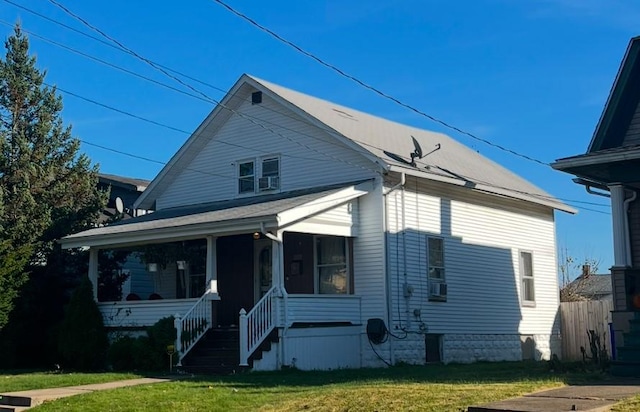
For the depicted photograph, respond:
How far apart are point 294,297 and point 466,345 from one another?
631 cm

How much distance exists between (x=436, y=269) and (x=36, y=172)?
11275 mm

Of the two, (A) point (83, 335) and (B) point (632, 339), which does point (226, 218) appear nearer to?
(A) point (83, 335)

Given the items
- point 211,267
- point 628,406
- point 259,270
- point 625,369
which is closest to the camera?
point 628,406

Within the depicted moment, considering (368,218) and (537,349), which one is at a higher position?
(368,218)

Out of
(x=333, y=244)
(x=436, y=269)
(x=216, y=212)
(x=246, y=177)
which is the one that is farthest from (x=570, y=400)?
(x=246, y=177)

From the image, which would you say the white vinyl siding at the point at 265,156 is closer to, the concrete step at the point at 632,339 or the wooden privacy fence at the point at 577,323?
the concrete step at the point at 632,339

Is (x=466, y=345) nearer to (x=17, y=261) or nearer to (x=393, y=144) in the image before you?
(x=393, y=144)

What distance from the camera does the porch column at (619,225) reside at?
1598cm

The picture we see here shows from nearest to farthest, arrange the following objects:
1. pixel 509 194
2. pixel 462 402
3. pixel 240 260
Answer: pixel 462 402 → pixel 240 260 → pixel 509 194

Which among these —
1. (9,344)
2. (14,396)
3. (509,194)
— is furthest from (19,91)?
(509,194)

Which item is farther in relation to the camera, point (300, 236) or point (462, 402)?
point (300, 236)

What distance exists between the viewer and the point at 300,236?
70.5 ft

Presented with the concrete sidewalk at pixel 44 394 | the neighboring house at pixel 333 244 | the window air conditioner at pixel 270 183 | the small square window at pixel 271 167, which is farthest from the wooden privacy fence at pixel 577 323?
the concrete sidewalk at pixel 44 394

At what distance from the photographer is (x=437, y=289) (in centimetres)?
2138
